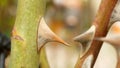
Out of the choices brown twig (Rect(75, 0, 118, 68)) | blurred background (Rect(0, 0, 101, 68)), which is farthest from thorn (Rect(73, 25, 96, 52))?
blurred background (Rect(0, 0, 101, 68))

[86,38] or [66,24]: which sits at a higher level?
[86,38]

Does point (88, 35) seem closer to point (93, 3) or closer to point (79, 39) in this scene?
point (79, 39)

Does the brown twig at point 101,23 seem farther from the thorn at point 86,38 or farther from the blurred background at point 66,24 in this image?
the blurred background at point 66,24

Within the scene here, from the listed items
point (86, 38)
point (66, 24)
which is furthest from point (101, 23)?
point (66, 24)

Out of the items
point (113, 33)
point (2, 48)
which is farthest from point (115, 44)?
point (2, 48)

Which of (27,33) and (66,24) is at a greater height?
(27,33)

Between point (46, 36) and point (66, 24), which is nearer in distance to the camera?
point (46, 36)

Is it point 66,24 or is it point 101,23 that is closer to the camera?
point 101,23

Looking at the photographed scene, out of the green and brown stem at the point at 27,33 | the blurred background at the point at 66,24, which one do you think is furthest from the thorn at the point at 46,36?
the blurred background at the point at 66,24

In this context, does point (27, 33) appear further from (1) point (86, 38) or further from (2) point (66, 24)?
(2) point (66, 24)
